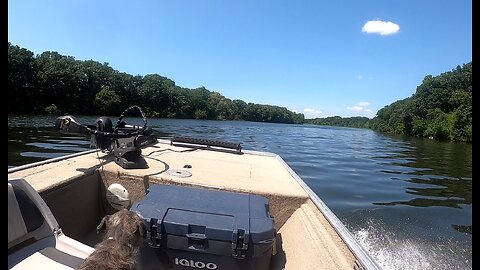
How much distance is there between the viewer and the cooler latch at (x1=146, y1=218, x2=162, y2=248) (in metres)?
2.10

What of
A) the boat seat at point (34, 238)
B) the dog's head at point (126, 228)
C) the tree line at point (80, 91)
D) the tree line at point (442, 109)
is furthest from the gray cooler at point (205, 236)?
the tree line at point (442, 109)

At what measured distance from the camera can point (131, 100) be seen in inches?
3346

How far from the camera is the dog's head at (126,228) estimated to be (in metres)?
1.83

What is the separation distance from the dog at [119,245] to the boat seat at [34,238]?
6.5 inches

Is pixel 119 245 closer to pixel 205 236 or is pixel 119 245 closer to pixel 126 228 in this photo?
pixel 126 228

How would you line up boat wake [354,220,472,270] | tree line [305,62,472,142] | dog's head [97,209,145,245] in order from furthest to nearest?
tree line [305,62,472,142] → boat wake [354,220,472,270] → dog's head [97,209,145,245]

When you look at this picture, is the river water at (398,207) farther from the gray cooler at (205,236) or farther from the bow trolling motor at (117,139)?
the gray cooler at (205,236)

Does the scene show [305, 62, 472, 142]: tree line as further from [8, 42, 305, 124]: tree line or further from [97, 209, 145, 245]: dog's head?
[97, 209, 145, 245]: dog's head

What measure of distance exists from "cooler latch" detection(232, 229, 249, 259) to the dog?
0.59m

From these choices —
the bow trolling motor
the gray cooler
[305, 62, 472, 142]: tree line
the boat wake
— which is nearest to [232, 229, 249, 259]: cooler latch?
the gray cooler

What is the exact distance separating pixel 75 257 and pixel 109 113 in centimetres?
7326

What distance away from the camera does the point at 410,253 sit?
5.30 m

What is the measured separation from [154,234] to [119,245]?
1.24 ft

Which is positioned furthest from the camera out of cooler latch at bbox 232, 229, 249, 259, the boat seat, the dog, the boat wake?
the boat wake
